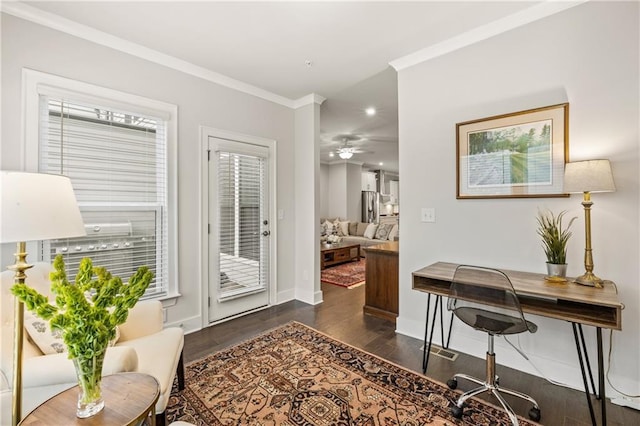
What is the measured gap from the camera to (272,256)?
3.73 meters

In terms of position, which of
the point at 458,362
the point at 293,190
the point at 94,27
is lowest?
the point at 458,362

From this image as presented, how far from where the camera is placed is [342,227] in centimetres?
801

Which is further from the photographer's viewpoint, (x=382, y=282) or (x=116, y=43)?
(x=382, y=282)

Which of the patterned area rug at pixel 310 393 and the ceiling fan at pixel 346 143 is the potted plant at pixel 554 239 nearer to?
the patterned area rug at pixel 310 393

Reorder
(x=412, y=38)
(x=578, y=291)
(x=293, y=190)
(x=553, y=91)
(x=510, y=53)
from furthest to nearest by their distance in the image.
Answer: (x=293, y=190)
(x=412, y=38)
(x=510, y=53)
(x=553, y=91)
(x=578, y=291)

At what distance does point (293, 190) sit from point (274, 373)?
236 cm

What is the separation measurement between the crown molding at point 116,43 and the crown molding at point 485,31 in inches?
68.5

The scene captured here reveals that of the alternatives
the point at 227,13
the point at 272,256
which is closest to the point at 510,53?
the point at 227,13

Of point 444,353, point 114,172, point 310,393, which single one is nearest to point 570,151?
point 444,353

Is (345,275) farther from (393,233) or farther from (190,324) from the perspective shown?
(190,324)

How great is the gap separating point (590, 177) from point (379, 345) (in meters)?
2.01

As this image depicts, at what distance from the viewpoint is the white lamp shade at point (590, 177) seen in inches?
68.4

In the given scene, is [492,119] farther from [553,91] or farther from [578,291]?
[578,291]

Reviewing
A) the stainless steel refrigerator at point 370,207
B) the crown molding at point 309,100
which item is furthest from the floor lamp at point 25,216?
the stainless steel refrigerator at point 370,207
